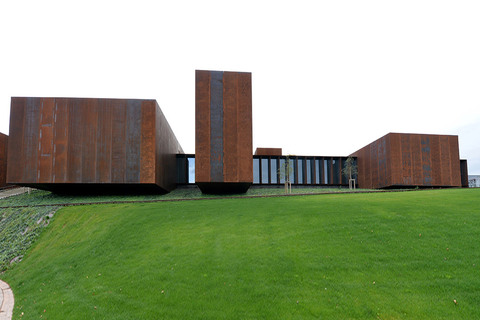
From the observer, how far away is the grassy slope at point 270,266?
687 cm

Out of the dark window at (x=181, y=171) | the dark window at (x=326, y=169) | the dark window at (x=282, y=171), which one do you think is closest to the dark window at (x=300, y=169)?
the dark window at (x=282, y=171)

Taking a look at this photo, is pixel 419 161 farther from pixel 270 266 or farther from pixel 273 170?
pixel 270 266

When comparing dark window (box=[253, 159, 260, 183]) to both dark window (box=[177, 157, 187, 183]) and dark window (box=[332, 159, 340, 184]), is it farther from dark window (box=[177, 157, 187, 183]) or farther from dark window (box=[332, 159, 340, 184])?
dark window (box=[332, 159, 340, 184])

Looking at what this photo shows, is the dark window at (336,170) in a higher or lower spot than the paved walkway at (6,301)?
higher

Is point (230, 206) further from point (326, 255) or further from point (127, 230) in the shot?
point (326, 255)

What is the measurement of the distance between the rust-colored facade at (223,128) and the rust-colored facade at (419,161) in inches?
823

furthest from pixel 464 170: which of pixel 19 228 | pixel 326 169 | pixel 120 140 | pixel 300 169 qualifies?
pixel 19 228

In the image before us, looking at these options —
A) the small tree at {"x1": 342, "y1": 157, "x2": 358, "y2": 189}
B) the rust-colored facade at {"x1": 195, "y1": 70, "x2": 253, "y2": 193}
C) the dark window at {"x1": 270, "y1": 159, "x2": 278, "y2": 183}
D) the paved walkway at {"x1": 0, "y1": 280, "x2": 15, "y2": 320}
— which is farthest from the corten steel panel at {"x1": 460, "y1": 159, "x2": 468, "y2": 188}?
the paved walkway at {"x1": 0, "y1": 280, "x2": 15, "y2": 320}

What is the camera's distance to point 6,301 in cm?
995

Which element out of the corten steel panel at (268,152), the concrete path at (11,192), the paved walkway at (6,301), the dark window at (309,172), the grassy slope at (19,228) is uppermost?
the corten steel panel at (268,152)

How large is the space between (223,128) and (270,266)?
18974 millimetres

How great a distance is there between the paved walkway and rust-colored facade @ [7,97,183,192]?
53.4ft

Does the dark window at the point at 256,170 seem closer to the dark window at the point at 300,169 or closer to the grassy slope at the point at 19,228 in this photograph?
the dark window at the point at 300,169

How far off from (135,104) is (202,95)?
734cm
